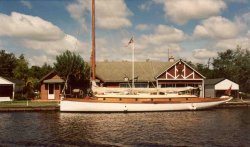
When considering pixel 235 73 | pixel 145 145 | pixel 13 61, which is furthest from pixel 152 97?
pixel 13 61

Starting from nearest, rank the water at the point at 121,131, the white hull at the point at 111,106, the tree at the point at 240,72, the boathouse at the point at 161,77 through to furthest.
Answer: the water at the point at 121,131, the white hull at the point at 111,106, the boathouse at the point at 161,77, the tree at the point at 240,72

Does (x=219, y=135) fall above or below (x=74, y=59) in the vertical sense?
below

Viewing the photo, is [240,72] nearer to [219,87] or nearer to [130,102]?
[219,87]

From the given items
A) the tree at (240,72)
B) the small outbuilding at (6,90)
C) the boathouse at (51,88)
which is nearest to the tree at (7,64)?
the small outbuilding at (6,90)

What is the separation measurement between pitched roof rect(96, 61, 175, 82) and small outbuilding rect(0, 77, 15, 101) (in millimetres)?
13985

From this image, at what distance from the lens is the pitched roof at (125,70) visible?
5922 centimetres

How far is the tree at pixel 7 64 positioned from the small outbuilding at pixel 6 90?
125 ft

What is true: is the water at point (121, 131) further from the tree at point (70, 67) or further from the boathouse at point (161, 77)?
the boathouse at point (161, 77)

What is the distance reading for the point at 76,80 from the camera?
56562 millimetres

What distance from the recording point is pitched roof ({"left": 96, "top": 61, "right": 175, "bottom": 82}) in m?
59.2

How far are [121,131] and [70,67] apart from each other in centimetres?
2797

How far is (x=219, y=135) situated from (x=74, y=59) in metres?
33.3

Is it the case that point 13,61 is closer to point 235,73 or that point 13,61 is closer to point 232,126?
point 235,73

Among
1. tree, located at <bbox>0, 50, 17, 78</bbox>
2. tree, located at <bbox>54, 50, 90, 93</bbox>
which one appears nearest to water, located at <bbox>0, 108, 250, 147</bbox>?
tree, located at <bbox>54, 50, 90, 93</bbox>
